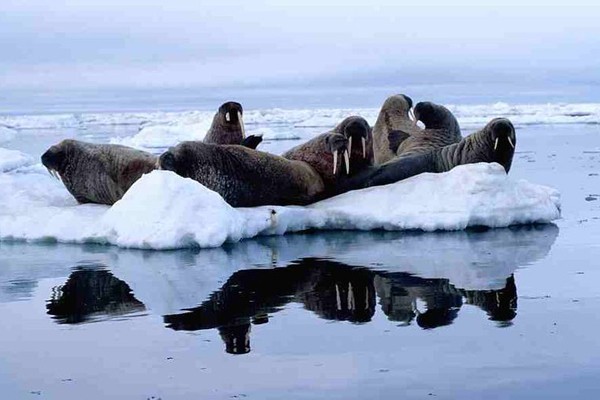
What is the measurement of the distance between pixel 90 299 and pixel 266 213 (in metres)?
2.91

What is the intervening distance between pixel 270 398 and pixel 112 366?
0.88m

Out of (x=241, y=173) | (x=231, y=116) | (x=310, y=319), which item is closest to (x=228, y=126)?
(x=231, y=116)

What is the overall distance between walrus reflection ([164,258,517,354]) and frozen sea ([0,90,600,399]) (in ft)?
0.06

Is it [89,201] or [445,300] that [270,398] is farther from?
[89,201]

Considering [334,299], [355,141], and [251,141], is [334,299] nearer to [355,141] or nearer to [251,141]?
[355,141]

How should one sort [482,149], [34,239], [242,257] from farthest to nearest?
[482,149] → [34,239] → [242,257]

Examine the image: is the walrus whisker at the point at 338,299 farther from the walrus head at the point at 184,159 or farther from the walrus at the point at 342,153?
the walrus at the point at 342,153

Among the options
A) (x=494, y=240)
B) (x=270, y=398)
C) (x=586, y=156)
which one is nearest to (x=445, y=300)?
(x=270, y=398)

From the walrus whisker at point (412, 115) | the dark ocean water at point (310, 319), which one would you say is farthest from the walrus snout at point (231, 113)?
the dark ocean water at point (310, 319)

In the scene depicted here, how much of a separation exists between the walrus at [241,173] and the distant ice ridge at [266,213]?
31cm

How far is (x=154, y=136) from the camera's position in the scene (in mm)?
27703

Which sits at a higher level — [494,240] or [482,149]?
[482,149]

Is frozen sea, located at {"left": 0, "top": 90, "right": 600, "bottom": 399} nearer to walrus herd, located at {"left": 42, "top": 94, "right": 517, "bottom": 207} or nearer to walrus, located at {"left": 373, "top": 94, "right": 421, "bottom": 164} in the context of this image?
walrus herd, located at {"left": 42, "top": 94, "right": 517, "bottom": 207}

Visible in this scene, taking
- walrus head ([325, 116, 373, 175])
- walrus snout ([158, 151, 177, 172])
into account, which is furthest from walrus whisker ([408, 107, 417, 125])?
walrus snout ([158, 151, 177, 172])
